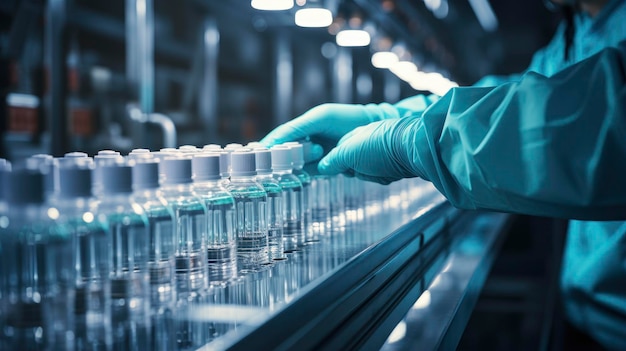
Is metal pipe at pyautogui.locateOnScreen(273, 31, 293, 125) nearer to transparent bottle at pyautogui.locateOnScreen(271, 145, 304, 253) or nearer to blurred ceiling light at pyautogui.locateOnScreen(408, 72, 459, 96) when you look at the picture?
blurred ceiling light at pyautogui.locateOnScreen(408, 72, 459, 96)

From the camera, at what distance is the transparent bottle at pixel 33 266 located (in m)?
0.81

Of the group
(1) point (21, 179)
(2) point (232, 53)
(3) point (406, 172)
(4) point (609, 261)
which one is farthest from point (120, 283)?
(2) point (232, 53)

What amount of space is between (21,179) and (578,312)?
8.57ft

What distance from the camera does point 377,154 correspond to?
1675mm

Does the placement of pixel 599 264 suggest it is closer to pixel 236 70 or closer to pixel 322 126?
pixel 322 126

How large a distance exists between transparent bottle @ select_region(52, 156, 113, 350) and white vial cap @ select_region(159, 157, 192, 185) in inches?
5.6

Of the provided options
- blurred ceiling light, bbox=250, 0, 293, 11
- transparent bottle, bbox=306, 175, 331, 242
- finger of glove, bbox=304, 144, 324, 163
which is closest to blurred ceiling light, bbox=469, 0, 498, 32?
blurred ceiling light, bbox=250, 0, 293, 11

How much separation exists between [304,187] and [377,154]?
0.23 m

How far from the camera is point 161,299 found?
37.5 inches

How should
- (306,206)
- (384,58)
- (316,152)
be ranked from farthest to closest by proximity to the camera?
(384,58) → (316,152) → (306,206)

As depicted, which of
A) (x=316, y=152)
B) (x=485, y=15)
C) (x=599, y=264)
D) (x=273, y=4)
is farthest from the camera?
(x=485, y=15)

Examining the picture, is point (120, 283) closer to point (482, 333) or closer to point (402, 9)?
point (482, 333)

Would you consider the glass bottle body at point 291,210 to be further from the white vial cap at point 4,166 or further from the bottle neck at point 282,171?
the white vial cap at point 4,166

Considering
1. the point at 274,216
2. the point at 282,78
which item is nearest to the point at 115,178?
the point at 274,216
